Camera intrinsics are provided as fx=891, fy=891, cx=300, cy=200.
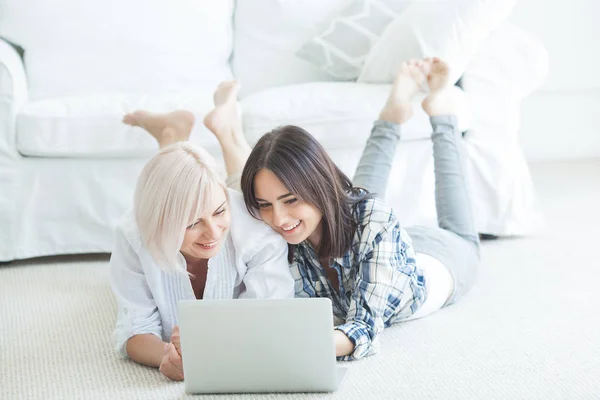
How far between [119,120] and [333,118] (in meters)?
0.61

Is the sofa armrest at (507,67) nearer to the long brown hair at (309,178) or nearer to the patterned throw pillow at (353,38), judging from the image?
the patterned throw pillow at (353,38)

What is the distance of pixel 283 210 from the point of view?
1678 millimetres

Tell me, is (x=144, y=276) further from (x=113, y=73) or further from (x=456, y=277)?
(x=113, y=73)

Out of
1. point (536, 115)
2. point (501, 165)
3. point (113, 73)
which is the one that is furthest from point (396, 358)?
point (536, 115)

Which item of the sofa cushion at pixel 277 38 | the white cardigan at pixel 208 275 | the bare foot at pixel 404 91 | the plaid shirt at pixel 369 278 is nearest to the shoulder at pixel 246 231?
the white cardigan at pixel 208 275

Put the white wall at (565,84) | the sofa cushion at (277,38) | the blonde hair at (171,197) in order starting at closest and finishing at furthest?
the blonde hair at (171,197) < the sofa cushion at (277,38) < the white wall at (565,84)

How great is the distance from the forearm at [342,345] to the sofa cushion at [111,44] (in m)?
1.42

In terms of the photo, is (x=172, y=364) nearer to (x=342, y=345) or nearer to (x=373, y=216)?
(x=342, y=345)

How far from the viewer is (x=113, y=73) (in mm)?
2928

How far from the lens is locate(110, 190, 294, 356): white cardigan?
1.70 metres

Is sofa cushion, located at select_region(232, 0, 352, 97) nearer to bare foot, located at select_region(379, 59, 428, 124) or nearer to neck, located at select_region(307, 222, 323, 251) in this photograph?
bare foot, located at select_region(379, 59, 428, 124)

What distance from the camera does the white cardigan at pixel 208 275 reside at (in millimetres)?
1704

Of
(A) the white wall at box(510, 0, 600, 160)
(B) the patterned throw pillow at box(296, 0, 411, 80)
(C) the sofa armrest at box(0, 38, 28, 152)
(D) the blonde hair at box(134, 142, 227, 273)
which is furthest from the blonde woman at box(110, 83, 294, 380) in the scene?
(A) the white wall at box(510, 0, 600, 160)

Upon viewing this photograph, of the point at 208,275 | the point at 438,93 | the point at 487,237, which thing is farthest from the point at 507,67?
the point at 208,275
